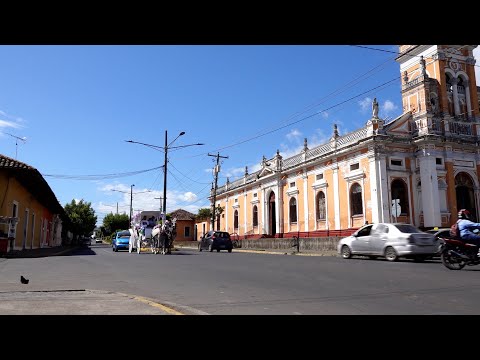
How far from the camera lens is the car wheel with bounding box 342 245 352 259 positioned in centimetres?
1931

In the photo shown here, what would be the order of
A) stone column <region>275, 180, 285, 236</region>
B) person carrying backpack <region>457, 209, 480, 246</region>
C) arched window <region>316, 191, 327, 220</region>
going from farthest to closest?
stone column <region>275, 180, 285, 236</region> < arched window <region>316, 191, 327, 220</region> < person carrying backpack <region>457, 209, 480, 246</region>

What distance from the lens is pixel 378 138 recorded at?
2941 cm

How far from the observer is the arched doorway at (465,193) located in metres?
31.3

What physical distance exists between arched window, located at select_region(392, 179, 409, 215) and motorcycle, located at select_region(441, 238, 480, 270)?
60.0 ft

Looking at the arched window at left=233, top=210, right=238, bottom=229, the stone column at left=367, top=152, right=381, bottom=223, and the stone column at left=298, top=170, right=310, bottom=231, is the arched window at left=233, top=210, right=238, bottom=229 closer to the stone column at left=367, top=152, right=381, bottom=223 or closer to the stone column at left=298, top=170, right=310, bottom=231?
the stone column at left=298, top=170, right=310, bottom=231

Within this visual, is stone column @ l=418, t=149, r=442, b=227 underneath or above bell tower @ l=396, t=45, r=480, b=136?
underneath

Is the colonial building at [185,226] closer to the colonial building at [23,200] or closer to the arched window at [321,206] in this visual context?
the colonial building at [23,200]

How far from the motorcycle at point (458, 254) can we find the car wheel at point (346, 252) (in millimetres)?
6634

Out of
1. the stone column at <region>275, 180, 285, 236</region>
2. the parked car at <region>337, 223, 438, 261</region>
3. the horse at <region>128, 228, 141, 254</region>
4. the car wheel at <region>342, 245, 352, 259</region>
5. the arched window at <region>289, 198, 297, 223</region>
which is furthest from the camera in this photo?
the stone column at <region>275, 180, 285, 236</region>

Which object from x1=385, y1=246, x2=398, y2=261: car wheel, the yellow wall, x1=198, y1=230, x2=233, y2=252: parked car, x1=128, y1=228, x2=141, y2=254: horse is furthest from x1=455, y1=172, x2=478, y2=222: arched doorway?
the yellow wall
